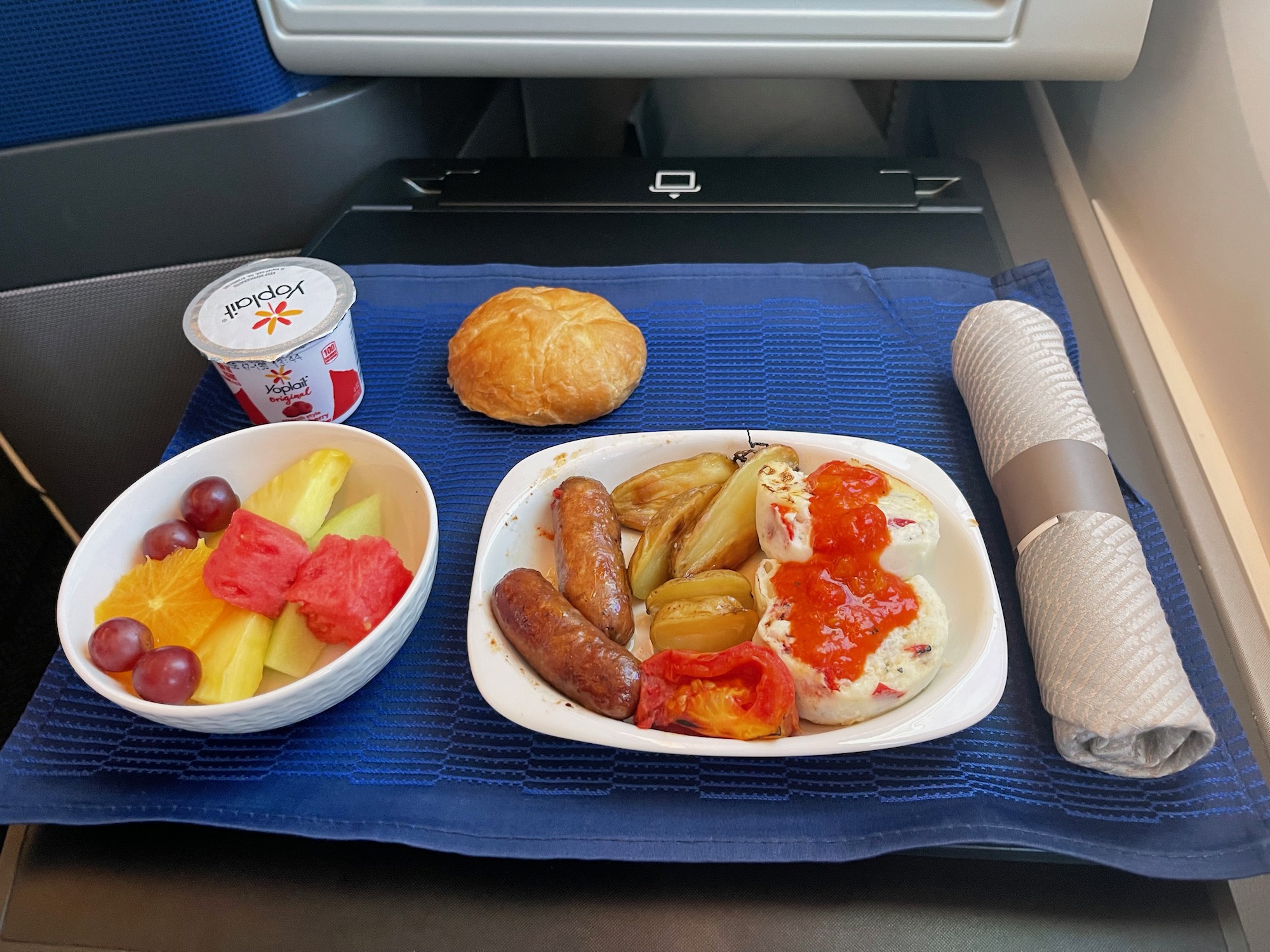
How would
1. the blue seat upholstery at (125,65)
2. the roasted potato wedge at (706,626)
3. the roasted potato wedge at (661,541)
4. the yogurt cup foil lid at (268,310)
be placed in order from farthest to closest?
the blue seat upholstery at (125,65) → the yogurt cup foil lid at (268,310) → the roasted potato wedge at (661,541) → the roasted potato wedge at (706,626)

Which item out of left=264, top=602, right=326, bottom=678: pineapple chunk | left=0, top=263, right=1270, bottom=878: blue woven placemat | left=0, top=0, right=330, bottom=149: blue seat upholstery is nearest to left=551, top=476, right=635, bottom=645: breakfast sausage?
left=0, top=263, right=1270, bottom=878: blue woven placemat

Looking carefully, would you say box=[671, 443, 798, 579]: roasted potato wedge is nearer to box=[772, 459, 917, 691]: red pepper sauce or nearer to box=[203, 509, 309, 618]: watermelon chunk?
box=[772, 459, 917, 691]: red pepper sauce

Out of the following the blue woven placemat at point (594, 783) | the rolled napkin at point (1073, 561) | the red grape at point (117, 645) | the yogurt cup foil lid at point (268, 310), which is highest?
the yogurt cup foil lid at point (268, 310)

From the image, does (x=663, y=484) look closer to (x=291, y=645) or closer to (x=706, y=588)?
(x=706, y=588)

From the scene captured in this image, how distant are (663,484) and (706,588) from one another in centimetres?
17

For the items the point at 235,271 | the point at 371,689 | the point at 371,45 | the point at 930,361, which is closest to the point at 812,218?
the point at 930,361

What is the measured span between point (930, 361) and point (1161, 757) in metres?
0.66

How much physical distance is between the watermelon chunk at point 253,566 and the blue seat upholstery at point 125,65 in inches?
33.8

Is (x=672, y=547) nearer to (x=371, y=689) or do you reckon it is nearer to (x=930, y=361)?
(x=371, y=689)

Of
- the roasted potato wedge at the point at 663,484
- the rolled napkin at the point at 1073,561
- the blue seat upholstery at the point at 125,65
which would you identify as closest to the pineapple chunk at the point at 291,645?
the roasted potato wedge at the point at 663,484

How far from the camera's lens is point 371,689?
3.16 feet

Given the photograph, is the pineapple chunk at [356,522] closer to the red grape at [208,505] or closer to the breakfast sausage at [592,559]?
the red grape at [208,505]

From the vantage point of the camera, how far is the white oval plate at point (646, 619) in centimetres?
79

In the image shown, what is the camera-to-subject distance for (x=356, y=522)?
102cm
